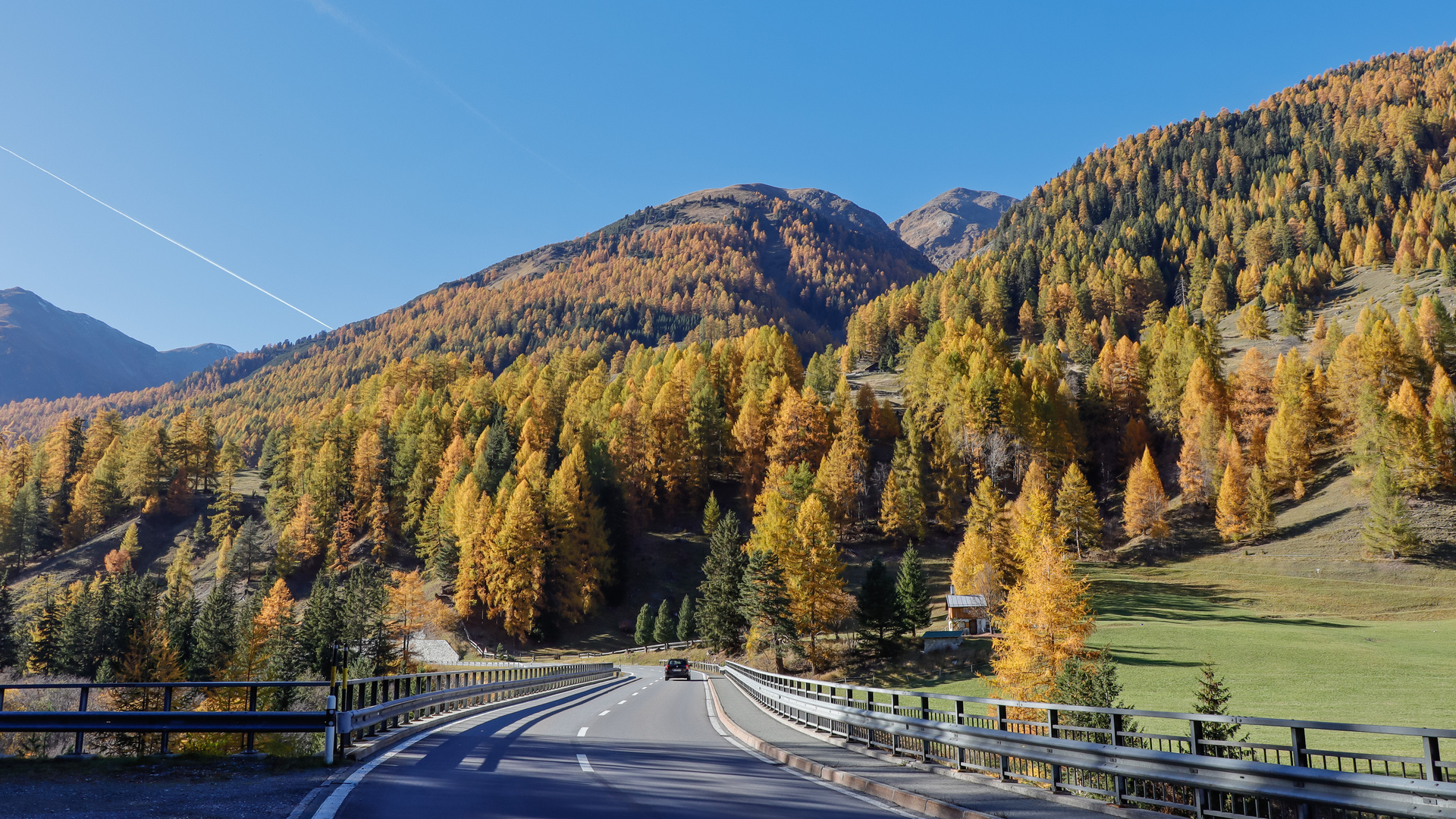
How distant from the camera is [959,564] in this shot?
60938 mm

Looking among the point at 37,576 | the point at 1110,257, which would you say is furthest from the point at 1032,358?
the point at 37,576

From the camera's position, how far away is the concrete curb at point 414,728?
456 inches

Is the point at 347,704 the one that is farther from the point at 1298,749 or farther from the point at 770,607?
the point at 770,607

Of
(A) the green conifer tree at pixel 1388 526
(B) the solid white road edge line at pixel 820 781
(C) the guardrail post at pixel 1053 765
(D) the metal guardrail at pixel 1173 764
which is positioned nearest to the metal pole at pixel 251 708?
(B) the solid white road edge line at pixel 820 781

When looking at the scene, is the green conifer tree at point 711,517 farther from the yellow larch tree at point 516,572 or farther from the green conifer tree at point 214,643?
the green conifer tree at point 214,643

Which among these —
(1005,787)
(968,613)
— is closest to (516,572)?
(968,613)

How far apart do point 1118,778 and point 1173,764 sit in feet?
2.96

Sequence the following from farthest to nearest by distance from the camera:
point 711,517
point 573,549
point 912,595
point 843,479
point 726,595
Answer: point 843,479 → point 711,517 → point 573,549 → point 726,595 → point 912,595

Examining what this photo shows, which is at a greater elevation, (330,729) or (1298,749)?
(1298,749)

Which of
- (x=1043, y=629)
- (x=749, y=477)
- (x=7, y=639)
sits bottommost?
(x=7, y=639)

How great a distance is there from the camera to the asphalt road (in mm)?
7945

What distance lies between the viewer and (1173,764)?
7.55 metres

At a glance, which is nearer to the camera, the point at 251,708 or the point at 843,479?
the point at 251,708

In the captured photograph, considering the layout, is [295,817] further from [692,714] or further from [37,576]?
[37,576]
